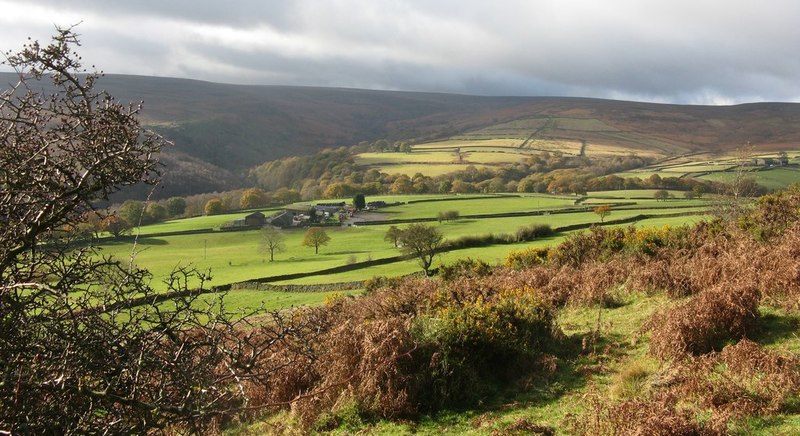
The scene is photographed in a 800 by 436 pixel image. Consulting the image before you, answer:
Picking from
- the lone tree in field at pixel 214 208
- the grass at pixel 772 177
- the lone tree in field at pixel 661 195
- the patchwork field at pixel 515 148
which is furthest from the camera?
the patchwork field at pixel 515 148

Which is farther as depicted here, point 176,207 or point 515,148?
point 515,148

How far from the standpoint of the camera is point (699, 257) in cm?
1531

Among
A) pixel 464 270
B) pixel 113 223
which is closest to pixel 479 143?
pixel 464 270

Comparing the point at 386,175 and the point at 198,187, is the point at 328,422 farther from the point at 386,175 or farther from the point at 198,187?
the point at 198,187

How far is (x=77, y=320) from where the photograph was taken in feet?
13.5

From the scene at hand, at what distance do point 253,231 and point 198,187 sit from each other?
2126 inches

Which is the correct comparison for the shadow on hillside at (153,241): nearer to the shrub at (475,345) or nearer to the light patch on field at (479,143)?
A: the shrub at (475,345)

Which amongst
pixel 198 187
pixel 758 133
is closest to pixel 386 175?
pixel 198 187

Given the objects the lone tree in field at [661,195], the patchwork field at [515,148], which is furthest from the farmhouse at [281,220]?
the lone tree in field at [661,195]

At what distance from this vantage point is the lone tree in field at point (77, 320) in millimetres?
3672

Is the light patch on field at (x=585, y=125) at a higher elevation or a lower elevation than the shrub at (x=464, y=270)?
higher

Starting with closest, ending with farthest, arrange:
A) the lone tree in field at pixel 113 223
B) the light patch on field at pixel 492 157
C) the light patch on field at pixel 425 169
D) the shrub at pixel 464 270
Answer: the lone tree in field at pixel 113 223 → the shrub at pixel 464 270 → the light patch on field at pixel 425 169 → the light patch on field at pixel 492 157

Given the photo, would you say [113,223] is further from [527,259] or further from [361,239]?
[361,239]

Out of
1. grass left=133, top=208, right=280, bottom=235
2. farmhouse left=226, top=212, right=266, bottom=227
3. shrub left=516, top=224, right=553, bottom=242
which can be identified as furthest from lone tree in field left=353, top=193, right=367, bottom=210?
shrub left=516, top=224, right=553, bottom=242
